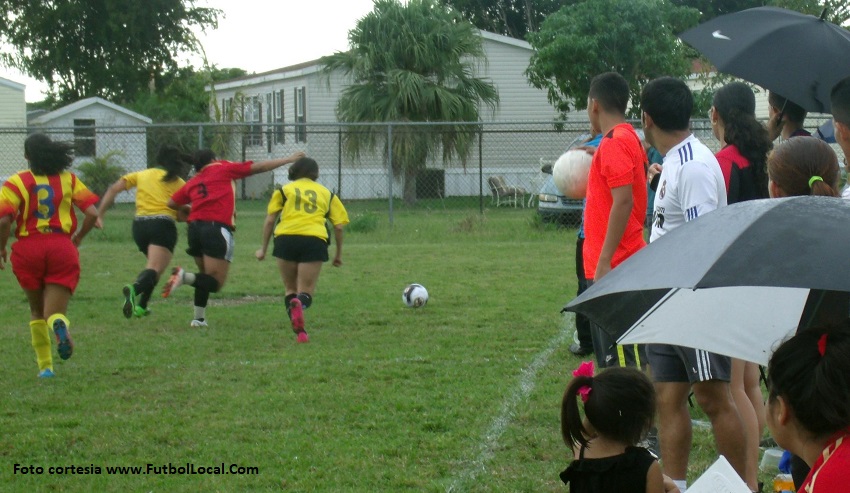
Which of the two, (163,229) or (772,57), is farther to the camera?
(163,229)

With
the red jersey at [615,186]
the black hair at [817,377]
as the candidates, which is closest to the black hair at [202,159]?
the red jersey at [615,186]

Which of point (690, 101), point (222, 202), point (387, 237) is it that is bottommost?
point (387, 237)

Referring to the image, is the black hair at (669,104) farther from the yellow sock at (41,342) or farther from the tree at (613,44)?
the tree at (613,44)

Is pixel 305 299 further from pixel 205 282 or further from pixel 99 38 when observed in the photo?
pixel 99 38

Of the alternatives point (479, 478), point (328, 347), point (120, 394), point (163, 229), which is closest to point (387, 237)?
point (163, 229)

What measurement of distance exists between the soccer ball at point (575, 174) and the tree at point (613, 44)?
20841mm

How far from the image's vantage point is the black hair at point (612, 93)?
510 cm

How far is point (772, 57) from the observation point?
4598 mm

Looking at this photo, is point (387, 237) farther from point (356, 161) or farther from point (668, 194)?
point (668, 194)

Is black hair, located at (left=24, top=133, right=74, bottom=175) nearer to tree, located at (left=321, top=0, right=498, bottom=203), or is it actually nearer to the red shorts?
the red shorts

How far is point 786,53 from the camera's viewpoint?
15.1 ft

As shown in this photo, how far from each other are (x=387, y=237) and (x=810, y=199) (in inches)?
651

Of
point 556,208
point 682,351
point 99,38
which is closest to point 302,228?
Result: point 682,351

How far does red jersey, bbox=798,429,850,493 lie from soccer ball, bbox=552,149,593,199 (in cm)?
414
